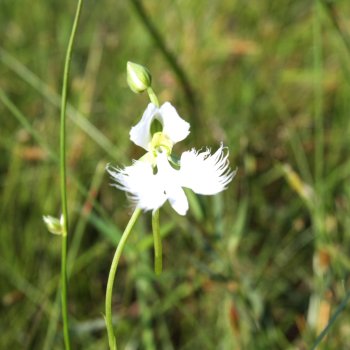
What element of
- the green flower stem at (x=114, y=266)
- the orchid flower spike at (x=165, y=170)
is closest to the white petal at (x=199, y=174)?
the orchid flower spike at (x=165, y=170)

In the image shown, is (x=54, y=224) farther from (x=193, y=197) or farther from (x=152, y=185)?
(x=193, y=197)

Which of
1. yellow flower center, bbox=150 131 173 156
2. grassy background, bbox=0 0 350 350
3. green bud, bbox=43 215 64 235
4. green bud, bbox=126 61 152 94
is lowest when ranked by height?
green bud, bbox=43 215 64 235

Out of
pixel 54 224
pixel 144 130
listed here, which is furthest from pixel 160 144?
pixel 54 224

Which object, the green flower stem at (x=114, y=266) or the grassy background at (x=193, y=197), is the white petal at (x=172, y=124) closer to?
the green flower stem at (x=114, y=266)

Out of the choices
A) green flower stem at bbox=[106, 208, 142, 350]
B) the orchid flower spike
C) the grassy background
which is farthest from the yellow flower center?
the grassy background

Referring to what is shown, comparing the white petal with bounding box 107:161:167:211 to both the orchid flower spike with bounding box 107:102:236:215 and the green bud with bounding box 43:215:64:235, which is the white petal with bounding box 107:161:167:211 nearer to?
the orchid flower spike with bounding box 107:102:236:215

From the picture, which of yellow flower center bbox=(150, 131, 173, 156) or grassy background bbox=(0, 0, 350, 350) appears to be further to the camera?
grassy background bbox=(0, 0, 350, 350)
